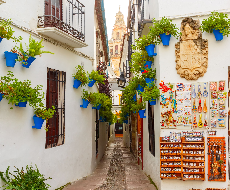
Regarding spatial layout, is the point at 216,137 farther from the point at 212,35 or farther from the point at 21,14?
the point at 21,14

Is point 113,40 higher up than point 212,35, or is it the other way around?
point 113,40

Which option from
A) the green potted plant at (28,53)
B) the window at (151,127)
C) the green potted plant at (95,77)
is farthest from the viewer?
the green potted plant at (95,77)

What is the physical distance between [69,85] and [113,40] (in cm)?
4643

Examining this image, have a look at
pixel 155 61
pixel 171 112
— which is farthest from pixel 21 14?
pixel 171 112

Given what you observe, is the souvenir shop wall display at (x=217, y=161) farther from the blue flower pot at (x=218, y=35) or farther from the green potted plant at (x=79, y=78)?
the green potted plant at (x=79, y=78)

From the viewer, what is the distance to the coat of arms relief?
20.5 ft

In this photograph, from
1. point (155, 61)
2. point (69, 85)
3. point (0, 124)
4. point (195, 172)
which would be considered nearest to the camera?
point (0, 124)

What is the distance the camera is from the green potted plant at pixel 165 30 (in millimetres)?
6246

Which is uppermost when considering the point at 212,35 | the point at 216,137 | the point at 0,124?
the point at 212,35

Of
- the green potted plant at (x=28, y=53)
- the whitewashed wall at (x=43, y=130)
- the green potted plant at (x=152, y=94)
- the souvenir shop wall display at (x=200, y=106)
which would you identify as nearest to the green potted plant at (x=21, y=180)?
the whitewashed wall at (x=43, y=130)

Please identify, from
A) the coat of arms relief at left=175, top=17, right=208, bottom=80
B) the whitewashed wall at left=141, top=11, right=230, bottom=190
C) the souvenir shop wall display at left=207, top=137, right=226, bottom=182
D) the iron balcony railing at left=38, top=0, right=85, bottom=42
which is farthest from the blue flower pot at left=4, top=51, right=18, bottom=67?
the souvenir shop wall display at left=207, top=137, right=226, bottom=182

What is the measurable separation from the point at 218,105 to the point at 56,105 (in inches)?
172

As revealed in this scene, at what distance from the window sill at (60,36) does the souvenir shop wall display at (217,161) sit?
462cm

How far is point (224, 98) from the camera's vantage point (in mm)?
6188
